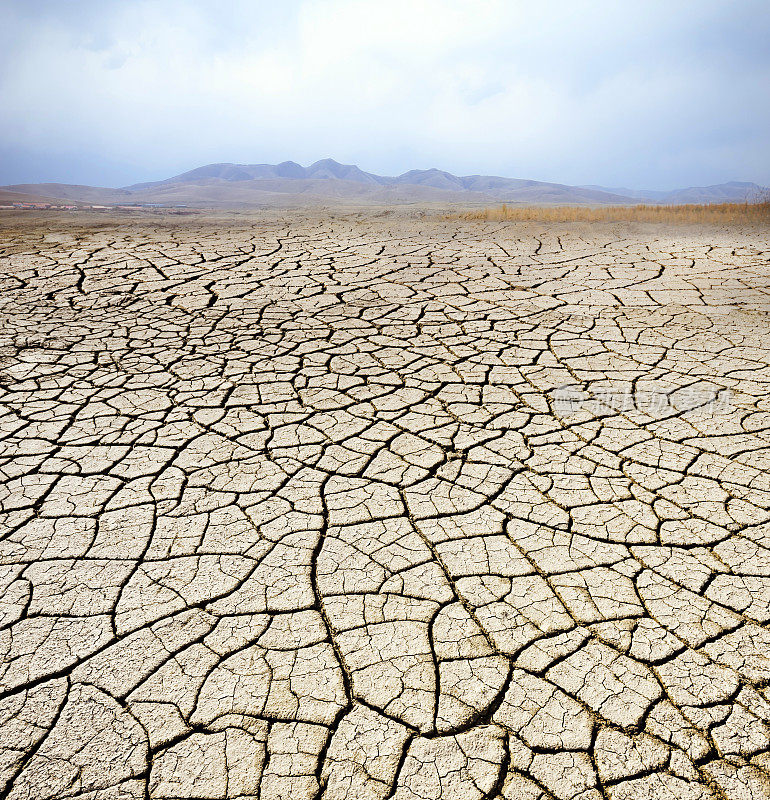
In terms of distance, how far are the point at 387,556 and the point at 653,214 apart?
7139 millimetres

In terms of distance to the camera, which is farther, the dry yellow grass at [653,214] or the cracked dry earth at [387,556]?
the dry yellow grass at [653,214]

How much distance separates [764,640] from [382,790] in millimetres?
1088

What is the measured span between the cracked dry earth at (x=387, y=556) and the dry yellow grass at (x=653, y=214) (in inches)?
136

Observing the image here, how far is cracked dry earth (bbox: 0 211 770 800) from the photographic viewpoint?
4.39 ft

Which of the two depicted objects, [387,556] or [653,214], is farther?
[653,214]

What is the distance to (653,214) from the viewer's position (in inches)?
296

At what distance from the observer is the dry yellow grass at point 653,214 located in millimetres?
7016

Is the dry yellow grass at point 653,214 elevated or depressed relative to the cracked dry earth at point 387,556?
elevated

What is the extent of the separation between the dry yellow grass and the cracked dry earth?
3.47m

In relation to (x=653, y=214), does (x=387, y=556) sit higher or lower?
lower

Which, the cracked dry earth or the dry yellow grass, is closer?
the cracked dry earth

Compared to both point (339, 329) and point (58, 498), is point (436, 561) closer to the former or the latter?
point (58, 498)

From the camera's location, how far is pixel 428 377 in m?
3.21

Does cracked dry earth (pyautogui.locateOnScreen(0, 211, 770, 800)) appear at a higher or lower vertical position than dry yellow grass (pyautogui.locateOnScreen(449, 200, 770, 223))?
lower
